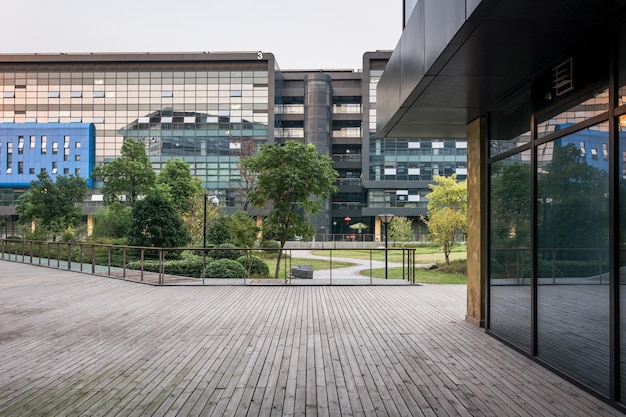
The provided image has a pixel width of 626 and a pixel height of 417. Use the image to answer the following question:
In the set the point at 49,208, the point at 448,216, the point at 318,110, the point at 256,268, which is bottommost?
the point at 256,268

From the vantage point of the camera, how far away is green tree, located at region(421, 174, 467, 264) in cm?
2348

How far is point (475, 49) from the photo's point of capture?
4.29m

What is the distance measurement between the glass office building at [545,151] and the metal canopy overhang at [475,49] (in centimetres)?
2

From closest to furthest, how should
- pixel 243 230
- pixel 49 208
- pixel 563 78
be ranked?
pixel 563 78 → pixel 243 230 → pixel 49 208

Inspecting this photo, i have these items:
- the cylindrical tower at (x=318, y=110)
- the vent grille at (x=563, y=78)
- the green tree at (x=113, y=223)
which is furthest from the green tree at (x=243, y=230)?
the cylindrical tower at (x=318, y=110)

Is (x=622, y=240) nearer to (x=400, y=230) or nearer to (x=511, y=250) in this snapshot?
(x=511, y=250)

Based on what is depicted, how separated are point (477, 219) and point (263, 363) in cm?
425

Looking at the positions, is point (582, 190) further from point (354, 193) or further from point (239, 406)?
Result: point (354, 193)

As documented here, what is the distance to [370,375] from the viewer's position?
4.91 m

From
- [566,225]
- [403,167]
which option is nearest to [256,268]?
[566,225]

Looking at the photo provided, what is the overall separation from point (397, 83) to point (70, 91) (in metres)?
61.7

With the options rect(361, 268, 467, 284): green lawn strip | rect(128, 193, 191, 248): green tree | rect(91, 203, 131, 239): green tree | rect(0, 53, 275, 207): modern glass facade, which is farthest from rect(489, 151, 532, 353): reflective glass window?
rect(0, 53, 275, 207): modern glass facade

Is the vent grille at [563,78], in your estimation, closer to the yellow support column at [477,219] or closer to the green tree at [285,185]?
the yellow support column at [477,219]

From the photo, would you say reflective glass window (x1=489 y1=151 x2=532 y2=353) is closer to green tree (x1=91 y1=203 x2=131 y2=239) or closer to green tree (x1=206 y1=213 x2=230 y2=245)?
green tree (x1=206 y1=213 x2=230 y2=245)
